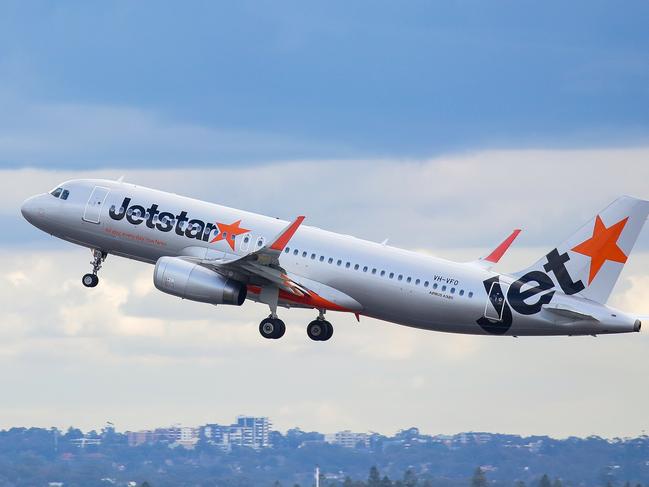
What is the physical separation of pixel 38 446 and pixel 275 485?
57728 millimetres

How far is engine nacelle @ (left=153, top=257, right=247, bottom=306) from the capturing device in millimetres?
92562

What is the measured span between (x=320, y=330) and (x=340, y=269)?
5890 mm

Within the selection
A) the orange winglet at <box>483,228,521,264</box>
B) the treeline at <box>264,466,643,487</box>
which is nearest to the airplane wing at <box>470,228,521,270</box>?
the orange winglet at <box>483,228,521,264</box>

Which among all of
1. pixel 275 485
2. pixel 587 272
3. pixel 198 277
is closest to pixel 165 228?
pixel 198 277

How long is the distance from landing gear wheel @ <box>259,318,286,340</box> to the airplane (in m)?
0.05

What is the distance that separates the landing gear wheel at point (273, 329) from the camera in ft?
313

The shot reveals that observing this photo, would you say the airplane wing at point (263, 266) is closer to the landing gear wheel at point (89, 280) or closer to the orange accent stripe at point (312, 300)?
the orange accent stripe at point (312, 300)

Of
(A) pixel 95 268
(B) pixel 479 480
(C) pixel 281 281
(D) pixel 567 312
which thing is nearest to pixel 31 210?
(A) pixel 95 268

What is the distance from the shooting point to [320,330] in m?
97.9

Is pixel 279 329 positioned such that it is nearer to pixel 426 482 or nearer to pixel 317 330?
pixel 317 330

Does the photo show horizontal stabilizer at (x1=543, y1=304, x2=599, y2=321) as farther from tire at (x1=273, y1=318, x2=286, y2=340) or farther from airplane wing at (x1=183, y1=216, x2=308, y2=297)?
tire at (x1=273, y1=318, x2=286, y2=340)

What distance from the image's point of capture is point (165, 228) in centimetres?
9544

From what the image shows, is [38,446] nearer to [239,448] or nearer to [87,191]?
[239,448]

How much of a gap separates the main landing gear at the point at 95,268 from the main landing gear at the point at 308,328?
10932 millimetres
